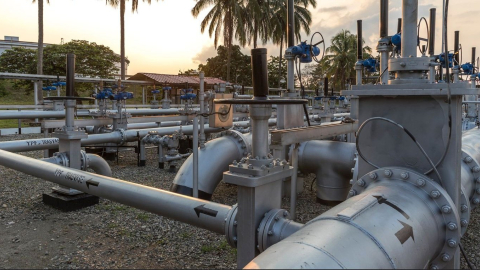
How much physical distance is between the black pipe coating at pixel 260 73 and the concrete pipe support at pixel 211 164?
2.30 metres

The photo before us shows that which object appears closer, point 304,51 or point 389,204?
point 389,204

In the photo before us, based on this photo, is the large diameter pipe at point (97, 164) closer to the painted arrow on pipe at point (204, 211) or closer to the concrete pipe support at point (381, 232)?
the painted arrow on pipe at point (204, 211)

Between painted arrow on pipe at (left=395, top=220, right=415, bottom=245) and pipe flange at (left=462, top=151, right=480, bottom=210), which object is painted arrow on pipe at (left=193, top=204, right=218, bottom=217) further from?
pipe flange at (left=462, top=151, right=480, bottom=210)

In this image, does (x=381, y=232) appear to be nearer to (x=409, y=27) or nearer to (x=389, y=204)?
(x=389, y=204)

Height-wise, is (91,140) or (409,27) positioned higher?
(409,27)

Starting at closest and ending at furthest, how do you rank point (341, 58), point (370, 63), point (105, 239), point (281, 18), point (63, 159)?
point (105, 239) < point (63, 159) < point (370, 63) < point (281, 18) < point (341, 58)

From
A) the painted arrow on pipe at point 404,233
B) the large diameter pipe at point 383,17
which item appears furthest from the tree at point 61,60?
the painted arrow on pipe at point 404,233

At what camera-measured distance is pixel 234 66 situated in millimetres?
32781

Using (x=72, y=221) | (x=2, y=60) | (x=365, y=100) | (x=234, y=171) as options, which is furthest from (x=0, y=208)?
(x=2, y=60)

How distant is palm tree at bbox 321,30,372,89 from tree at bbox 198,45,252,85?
6629 millimetres

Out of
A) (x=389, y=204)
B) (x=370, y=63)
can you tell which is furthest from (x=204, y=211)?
(x=370, y=63)

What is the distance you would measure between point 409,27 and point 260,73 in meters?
0.79

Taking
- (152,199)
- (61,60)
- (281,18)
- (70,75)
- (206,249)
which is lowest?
(206,249)

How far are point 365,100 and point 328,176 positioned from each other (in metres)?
2.30
